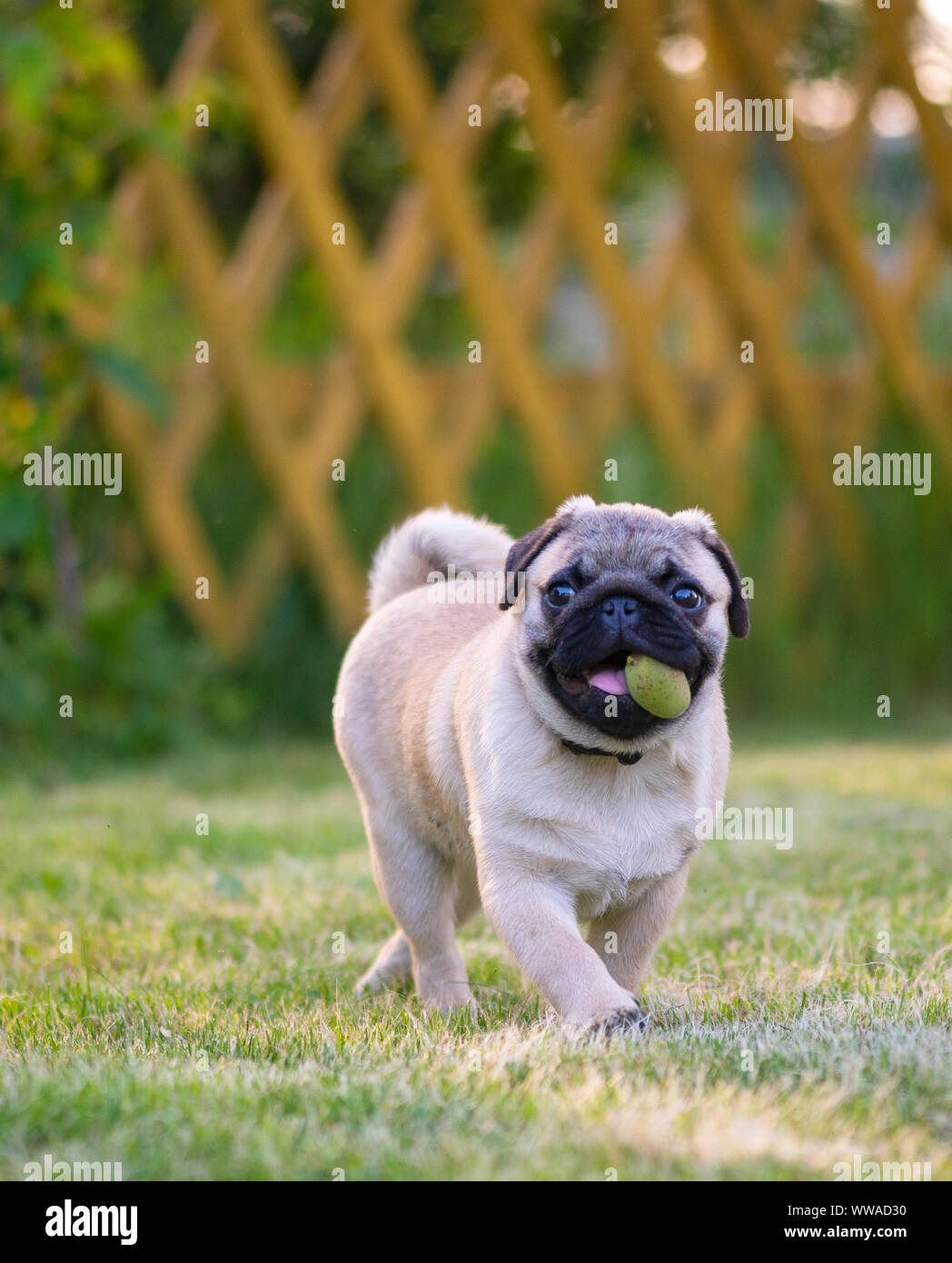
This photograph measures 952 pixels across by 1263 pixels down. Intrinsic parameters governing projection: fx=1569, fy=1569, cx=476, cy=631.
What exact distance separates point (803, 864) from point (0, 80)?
13.2 feet

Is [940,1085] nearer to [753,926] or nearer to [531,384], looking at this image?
[753,926]

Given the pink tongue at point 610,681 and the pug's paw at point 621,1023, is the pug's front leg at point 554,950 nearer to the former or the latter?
the pug's paw at point 621,1023

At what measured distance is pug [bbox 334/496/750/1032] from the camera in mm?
2513

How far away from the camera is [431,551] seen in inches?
137

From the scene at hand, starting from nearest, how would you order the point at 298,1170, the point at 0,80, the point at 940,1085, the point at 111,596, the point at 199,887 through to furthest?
the point at 298,1170
the point at 940,1085
the point at 199,887
the point at 0,80
the point at 111,596

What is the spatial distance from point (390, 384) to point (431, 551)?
3252 millimetres

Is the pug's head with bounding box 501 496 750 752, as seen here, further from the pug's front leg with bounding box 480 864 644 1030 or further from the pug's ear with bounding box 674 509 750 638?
the pug's front leg with bounding box 480 864 644 1030

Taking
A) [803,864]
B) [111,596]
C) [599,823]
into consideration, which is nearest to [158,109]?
[111,596]

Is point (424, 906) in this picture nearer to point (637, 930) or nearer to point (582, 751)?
point (637, 930)

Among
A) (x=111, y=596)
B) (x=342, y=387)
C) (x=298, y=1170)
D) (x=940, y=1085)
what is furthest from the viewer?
(x=342, y=387)

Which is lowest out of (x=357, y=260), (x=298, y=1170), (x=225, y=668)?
(x=298, y=1170)

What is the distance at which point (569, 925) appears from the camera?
8.29 ft

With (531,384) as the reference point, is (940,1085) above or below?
below

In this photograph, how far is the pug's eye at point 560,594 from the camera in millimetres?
2611
